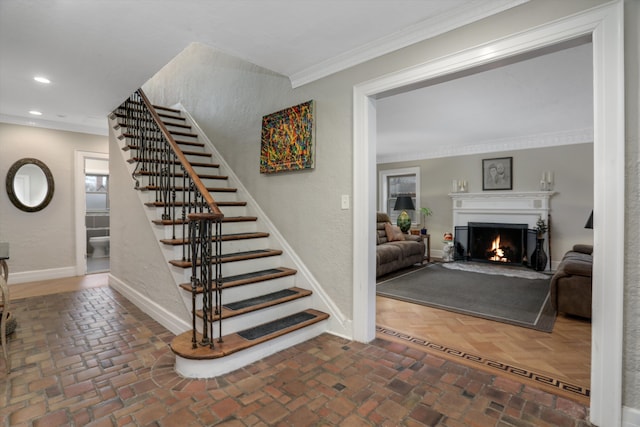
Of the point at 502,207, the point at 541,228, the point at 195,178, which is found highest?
the point at 195,178

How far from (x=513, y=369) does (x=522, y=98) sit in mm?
3310

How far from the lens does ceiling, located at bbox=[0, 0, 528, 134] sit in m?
2.03

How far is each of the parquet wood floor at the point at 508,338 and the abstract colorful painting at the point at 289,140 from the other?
1.79 m

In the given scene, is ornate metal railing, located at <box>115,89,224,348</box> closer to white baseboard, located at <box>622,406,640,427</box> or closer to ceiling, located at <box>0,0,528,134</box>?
ceiling, located at <box>0,0,528,134</box>

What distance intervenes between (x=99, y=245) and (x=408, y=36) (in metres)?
7.79

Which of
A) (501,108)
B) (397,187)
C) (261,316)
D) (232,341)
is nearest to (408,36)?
(261,316)

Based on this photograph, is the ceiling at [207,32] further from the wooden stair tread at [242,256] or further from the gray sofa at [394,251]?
the gray sofa at [394,251]

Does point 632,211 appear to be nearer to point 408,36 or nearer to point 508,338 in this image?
point 508,338

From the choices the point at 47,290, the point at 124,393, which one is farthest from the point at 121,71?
the point at 47,290

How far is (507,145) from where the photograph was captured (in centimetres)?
632

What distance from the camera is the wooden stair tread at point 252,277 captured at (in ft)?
8.66

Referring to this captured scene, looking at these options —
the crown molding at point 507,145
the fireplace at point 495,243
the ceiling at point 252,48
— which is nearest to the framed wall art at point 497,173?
the crown molding at point 507,145

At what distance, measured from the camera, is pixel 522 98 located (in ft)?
13.2

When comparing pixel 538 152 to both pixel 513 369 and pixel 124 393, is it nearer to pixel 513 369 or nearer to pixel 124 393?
pixel 513 369
